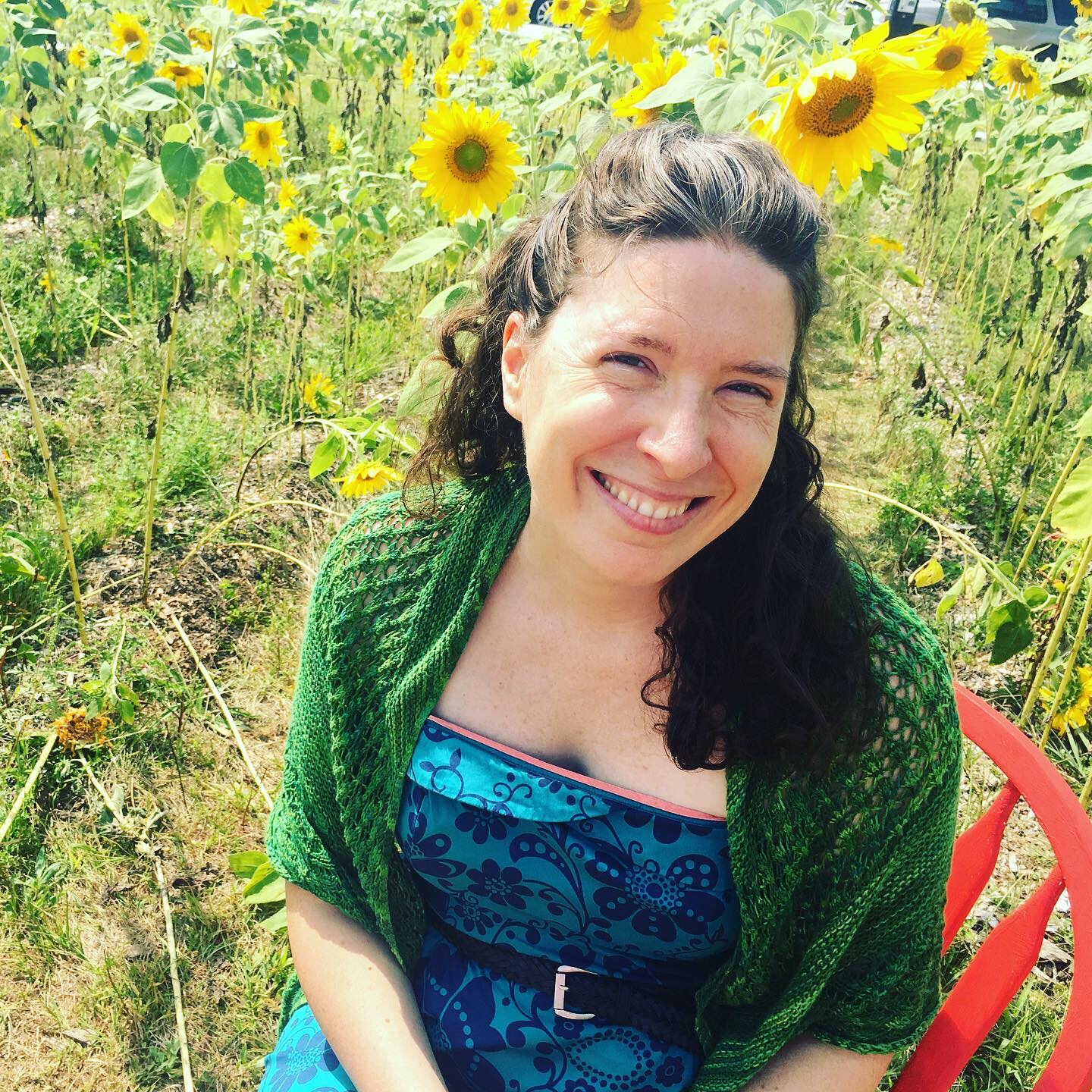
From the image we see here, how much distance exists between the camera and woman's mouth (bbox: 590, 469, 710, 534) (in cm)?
116

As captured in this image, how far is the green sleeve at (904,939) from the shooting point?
121 cm

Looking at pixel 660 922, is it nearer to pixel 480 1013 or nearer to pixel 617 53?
pixel 480 1013

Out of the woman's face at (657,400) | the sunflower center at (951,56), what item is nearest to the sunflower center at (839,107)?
the woman's face at (657,400)

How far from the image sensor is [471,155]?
2.17 m

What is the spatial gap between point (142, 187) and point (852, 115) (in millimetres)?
1200

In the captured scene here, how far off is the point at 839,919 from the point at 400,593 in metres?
0.67

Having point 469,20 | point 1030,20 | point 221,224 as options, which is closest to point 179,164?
point 221,224

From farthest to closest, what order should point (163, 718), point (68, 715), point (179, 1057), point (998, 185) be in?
1. point (998, 185)
2. point (163, 718)
3. point (68, 715)
4. point (179, 1057)

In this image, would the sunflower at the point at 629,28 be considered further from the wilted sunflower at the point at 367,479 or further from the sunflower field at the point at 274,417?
the wilted sunflower at the point at 367,479

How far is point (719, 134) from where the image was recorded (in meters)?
1.24

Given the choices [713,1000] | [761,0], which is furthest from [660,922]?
[761,0]

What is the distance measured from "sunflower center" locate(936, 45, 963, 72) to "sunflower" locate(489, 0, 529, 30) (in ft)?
3.87

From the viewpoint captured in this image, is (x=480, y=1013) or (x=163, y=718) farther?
(x=163, y=718)

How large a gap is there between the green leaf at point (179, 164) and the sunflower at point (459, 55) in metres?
2.16
